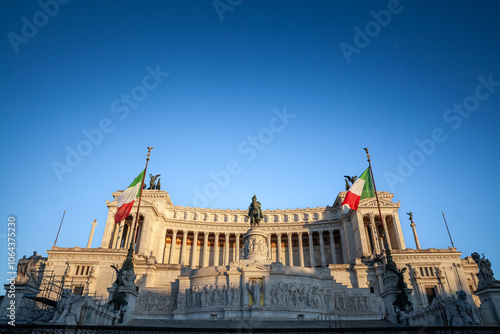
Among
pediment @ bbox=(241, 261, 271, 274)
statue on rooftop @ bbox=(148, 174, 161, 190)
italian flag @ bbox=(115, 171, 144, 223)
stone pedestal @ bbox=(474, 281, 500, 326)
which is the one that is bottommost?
stone pedestal @ bbox=(474, 281, 500, 326)

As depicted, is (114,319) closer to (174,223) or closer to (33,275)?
(33,275)

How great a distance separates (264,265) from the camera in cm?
3375

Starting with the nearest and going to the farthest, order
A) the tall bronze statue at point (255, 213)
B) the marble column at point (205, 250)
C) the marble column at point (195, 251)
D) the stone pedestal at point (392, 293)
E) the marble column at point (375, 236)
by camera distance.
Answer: the stone pedestal at point (392, 293), the tall bronze statue at point (255, 213), the marble column at point (375, 236), the marble column at point (195, 251), the marble column at point (205, 250)

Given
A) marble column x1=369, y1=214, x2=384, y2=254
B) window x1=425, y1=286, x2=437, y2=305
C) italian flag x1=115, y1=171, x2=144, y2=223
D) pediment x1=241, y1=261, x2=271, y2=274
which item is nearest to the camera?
pediment x1=241, y1=261, x2=271, y2=274

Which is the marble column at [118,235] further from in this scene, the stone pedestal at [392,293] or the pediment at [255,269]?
the stone pedestal at [392,293]

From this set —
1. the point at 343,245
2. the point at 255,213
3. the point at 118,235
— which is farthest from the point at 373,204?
the point at 118,235

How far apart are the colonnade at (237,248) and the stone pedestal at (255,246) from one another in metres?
28.2

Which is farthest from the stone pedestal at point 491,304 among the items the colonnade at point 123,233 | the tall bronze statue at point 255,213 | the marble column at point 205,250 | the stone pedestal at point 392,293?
the marble column at point 205,250

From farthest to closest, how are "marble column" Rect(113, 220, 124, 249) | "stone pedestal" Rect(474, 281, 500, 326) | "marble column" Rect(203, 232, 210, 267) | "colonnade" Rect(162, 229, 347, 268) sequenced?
"marble column" Rect(203, 232, 210, 267), "colonnade" Rect(162, 229, 347, 268), "marble column" Rect(113, 220, 124, 249), "stone pedestal" Rect(474, 281, 500, 326)

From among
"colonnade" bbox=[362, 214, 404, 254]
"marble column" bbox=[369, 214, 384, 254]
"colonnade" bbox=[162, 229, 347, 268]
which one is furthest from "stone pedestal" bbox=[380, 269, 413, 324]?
"colonnade" bbox=[162, 229, 347, 268]

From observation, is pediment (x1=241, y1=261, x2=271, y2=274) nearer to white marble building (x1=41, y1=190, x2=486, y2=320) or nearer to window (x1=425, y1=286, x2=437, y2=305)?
white marble building (x1=41, y1=190, x2=486, y2=320)

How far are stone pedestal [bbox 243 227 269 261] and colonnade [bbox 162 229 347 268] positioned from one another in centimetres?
2824

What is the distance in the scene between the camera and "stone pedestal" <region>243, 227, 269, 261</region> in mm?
38125

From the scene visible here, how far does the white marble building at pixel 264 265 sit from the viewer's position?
32344 millimetres
